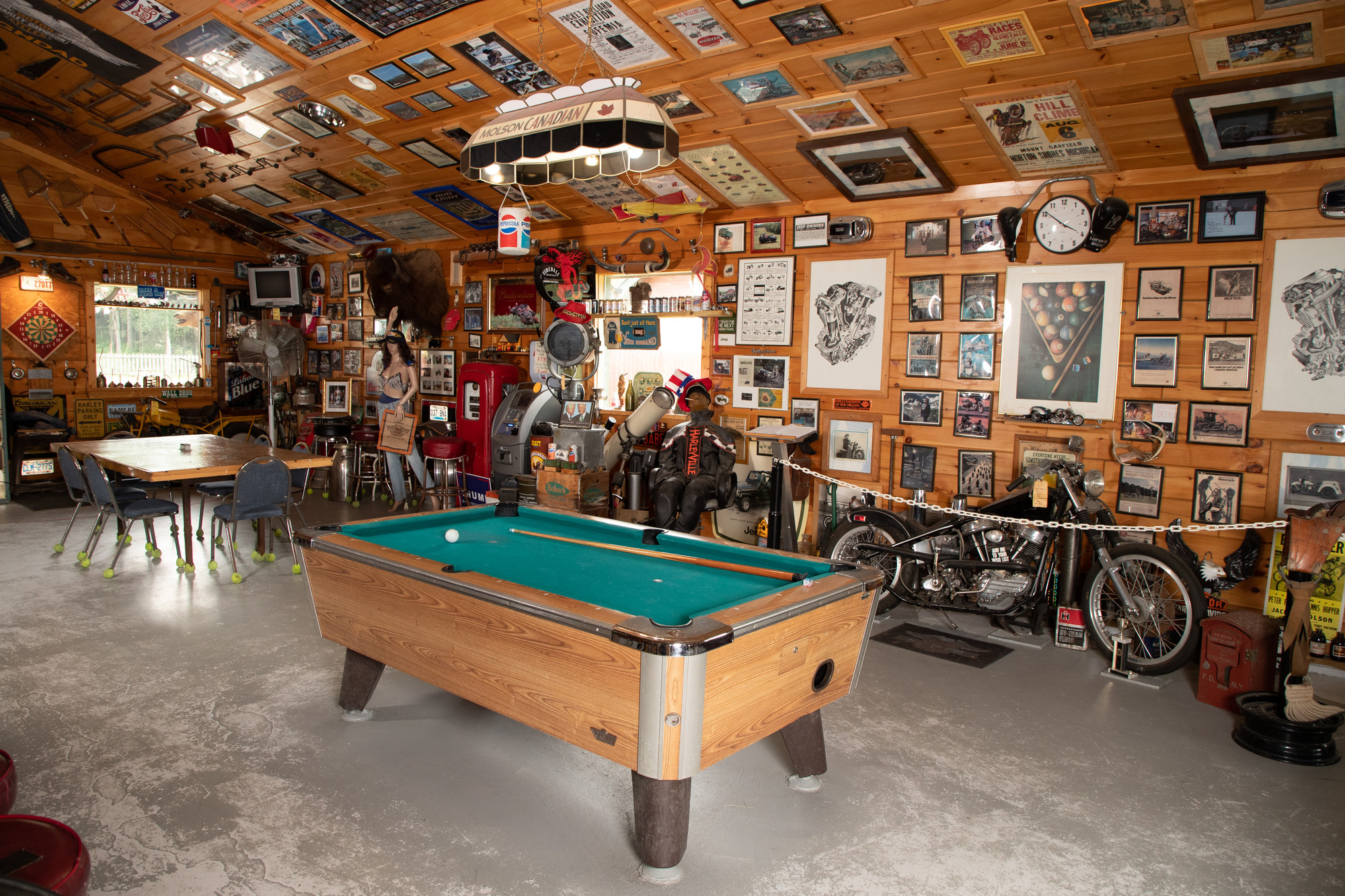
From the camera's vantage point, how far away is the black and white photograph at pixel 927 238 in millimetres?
5266

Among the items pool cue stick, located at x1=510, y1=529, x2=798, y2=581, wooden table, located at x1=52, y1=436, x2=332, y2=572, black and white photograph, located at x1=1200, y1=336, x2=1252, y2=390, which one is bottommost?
pool cue stick, located at x1=510, y1=529, x2=798, y2=581

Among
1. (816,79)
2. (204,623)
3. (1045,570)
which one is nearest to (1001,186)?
(816,79)

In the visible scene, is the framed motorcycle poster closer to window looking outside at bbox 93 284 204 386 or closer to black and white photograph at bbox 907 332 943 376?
black and white photograph at bbox 907 332 943 376

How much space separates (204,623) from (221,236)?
7.01m

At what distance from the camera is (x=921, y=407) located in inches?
213

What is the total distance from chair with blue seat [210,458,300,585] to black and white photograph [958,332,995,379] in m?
4.54

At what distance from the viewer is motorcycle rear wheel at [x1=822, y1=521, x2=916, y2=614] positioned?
16.3 ft

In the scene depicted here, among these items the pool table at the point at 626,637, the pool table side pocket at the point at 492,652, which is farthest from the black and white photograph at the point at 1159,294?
the pool table side pocket at the point at 492,652

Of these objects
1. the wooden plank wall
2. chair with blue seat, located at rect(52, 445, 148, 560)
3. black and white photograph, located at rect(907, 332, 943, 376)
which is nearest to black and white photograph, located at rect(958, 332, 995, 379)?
the wooden plank wall

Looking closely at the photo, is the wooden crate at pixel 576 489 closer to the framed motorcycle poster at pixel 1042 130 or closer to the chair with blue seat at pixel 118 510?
the chair with blue seat at pixel 118 510

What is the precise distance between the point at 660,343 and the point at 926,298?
94.0 inches

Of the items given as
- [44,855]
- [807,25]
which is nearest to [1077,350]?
[807,25]

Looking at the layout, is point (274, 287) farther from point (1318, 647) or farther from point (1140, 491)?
point (1318, 647)

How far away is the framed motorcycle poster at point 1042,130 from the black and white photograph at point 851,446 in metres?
1.90
